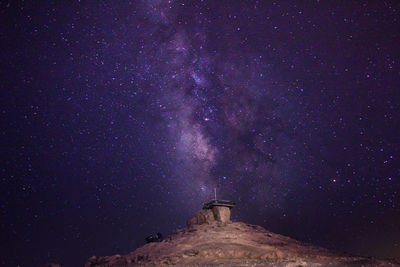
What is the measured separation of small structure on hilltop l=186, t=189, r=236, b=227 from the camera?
113 ft

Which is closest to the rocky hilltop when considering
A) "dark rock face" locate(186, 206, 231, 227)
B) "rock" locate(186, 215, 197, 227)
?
"dark rock face" locate(186, 206, 231, 227)

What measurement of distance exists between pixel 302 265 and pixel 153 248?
16.3 m

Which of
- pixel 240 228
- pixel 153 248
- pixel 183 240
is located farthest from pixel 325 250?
pixel 153 248

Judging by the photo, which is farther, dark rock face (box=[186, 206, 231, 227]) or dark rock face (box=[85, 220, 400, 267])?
dark rock face (box=[186, 206, 231, 227])

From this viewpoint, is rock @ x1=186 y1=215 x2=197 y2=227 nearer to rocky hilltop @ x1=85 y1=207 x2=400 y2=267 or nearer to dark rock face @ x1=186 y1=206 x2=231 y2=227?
dark rock face @ x1=186 y1=206 x2=231 y2=227

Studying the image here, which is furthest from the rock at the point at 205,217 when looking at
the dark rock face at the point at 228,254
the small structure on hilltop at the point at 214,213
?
the dark rock face at the point at 228,254

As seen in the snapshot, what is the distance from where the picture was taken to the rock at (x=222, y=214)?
34.5 metres

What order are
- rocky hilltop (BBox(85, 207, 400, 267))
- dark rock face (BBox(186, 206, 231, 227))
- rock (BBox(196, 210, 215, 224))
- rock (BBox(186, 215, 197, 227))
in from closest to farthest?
rocky hilltop (BBox(85, 207, 400, 267)) < rock (BBox(196, 210, 215, 224)) < dark rock face (BBox(186, 206, 231, 227)) < rock (BBox(186, 215, 197, 227))

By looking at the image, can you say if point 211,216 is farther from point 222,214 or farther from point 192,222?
point 192,222

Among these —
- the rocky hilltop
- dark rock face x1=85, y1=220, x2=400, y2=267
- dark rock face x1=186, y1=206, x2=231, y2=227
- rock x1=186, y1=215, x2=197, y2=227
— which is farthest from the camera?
rock x1=186, y1=215, x2=197, y2=227

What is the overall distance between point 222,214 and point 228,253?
14.2 m

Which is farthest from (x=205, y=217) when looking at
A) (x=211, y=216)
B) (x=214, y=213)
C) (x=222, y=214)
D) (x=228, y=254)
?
(x=228, y=254)

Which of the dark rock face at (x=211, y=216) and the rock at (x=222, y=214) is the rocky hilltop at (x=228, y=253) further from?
the rock at (x=222, y=214)

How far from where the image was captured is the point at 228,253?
20969mm
